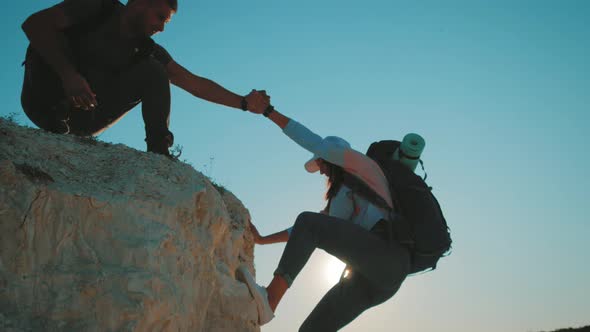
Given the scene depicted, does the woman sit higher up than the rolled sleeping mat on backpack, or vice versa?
the rolled sleeping mat on backpack

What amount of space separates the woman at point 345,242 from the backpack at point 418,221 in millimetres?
106

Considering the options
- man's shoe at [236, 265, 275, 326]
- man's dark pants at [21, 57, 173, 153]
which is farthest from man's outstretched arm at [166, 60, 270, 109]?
man's shoe at [236, 265, 275, 326]

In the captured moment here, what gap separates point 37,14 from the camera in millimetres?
6629

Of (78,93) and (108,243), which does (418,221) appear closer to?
(108,243)

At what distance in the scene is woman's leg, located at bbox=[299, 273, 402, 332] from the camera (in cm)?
595

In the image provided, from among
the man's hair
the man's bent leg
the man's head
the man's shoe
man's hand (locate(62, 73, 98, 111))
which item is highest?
the man's hair

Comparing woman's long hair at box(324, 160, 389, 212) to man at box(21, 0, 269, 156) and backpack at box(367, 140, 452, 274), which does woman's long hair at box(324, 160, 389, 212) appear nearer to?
backpack at box(367, 140, 452, 274)

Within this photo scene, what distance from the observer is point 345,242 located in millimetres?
5547

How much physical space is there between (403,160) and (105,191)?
2882 mm

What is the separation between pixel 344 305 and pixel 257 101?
261 cm

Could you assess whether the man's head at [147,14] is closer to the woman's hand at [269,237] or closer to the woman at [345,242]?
the woman at [345,242]

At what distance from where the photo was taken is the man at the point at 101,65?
6660 millimetres

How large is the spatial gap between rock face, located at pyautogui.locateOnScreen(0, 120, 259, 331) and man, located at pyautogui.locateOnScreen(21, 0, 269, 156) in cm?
82

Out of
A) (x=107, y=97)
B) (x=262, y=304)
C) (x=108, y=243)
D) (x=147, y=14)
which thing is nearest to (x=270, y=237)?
(x=262, y=304)
